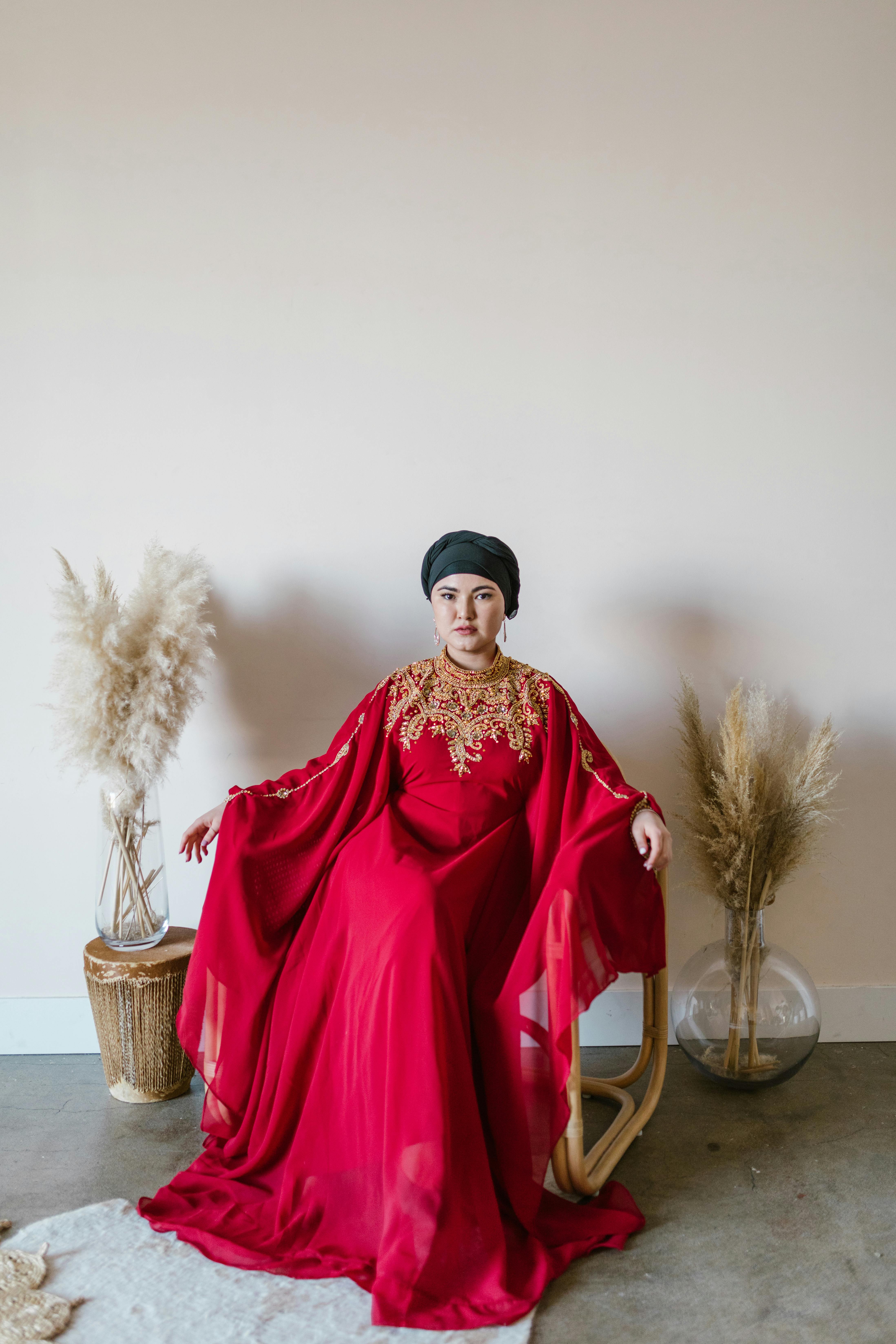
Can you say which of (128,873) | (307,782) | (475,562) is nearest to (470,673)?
(475,562)

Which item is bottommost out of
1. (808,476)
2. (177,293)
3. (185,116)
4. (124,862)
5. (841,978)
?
(841,978)

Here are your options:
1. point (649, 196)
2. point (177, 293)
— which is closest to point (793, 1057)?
point (649, 196)

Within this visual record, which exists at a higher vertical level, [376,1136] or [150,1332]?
[376,1136]

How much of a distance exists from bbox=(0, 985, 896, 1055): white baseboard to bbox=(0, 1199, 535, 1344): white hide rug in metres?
0.98

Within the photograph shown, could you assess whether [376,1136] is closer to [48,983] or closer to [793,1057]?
[793,1057]

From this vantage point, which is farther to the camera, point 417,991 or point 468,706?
point 468,706

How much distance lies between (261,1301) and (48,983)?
4.86ft

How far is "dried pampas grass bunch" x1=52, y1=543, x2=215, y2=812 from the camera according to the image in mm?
2371

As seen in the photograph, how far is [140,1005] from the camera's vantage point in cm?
247

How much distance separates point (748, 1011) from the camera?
2473 mm

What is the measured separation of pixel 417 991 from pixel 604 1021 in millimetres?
1270

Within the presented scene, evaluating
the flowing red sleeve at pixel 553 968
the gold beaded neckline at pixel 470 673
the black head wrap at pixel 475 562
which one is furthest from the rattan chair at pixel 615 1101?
the black head wrap at pixel 475 562

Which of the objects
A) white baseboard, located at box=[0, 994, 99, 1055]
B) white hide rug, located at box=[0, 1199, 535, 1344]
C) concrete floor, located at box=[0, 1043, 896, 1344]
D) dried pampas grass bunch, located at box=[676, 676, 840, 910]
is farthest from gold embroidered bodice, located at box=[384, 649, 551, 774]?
white baseboard, located at box=[0, 994, 99, 1055]

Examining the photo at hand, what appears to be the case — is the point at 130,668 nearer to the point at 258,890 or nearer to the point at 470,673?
the point at 258,890
